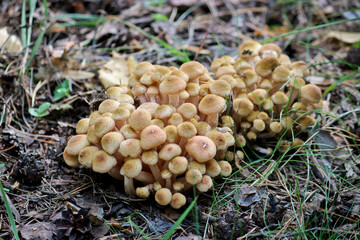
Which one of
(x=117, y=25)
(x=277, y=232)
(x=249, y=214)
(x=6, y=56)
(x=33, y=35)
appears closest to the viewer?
(x=277, y=232)

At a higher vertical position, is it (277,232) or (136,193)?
(136,193)

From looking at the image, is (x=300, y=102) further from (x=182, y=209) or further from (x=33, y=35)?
(x=33, y=35)

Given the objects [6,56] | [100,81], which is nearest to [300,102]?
[100,81]

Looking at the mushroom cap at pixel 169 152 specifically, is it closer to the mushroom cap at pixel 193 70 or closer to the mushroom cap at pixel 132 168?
the mushroom cap at pixel 132 168

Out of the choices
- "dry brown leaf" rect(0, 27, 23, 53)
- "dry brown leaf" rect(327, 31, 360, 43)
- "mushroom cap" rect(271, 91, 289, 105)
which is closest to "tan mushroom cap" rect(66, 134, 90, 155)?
"mushroom cap" rect(271, 91, 289, 105)

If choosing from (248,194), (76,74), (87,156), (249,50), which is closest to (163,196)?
(87,156)

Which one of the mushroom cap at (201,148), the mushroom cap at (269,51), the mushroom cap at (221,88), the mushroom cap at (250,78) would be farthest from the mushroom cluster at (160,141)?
the mushroom cap at (269,51)
